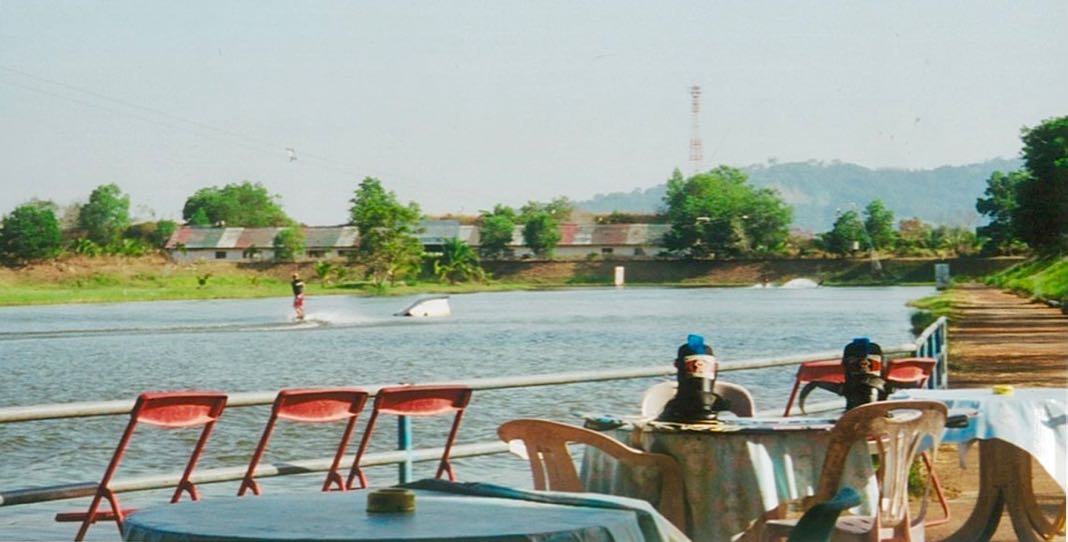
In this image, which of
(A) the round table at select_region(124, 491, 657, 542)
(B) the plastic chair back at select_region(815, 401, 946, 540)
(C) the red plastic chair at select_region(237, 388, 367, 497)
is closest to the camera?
(A) the round table at select_region(124, 491, 657, 542)

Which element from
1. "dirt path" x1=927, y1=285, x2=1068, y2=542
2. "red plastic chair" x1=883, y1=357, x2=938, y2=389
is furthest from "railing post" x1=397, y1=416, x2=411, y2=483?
"red plastic chair" x1=883, y1=357, x2=938, y2=389

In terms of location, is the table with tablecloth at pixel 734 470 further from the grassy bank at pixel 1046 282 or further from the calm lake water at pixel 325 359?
the grassy bank at pixel 1046 282

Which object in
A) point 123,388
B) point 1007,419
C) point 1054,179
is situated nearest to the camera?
point 1007,419

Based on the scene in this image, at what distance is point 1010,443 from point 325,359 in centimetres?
4717

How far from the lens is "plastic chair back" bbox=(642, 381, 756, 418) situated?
23.9 feet

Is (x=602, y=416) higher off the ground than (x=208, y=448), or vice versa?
(x=602, y=416)

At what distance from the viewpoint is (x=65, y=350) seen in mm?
60969

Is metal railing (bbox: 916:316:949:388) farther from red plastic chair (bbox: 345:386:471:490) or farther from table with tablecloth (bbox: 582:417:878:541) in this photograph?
table with tablecloth (bbox: 582:417:878:541)

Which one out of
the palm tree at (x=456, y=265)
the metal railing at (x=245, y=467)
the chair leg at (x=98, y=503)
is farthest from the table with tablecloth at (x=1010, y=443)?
the palm tree at (x=456, y=265)

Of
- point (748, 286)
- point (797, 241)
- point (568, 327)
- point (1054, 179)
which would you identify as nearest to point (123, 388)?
point (568, 327)

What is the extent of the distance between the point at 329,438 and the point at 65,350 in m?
33.5

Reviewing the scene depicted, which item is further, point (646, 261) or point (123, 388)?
point (646, 261)

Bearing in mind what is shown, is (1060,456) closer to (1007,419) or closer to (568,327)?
(1007,419)

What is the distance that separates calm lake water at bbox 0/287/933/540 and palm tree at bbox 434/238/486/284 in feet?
160
